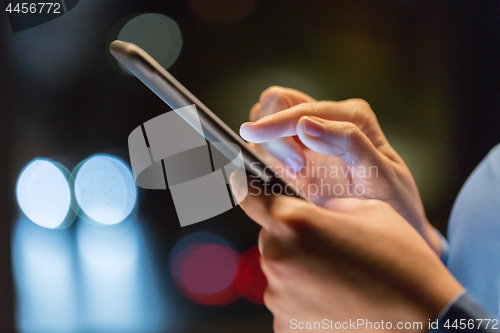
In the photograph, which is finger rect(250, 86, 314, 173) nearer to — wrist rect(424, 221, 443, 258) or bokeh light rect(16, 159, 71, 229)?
wrist rect(424, 221, 443, 258)

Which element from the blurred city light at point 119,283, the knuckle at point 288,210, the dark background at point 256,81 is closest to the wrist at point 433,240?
the knuckle at point 288,210

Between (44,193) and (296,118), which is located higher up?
(296,118)

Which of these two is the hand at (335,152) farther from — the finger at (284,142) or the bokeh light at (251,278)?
the bokeh light at (251,278)

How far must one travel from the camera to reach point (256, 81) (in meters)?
0.69

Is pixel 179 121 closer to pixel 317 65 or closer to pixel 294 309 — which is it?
pixel 294 309

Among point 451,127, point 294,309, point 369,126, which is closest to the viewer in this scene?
point 294,309

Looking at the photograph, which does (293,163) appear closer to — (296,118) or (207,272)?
(296,118)

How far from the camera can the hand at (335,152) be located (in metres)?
0.28

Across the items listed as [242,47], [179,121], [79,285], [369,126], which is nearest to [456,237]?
[369,126]

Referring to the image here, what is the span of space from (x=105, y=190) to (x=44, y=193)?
128mm

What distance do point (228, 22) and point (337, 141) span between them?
1.74 feet

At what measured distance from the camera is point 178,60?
658 millimetres

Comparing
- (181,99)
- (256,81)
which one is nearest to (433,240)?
(181,99)

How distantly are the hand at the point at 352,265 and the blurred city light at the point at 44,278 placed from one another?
2.08 feet
